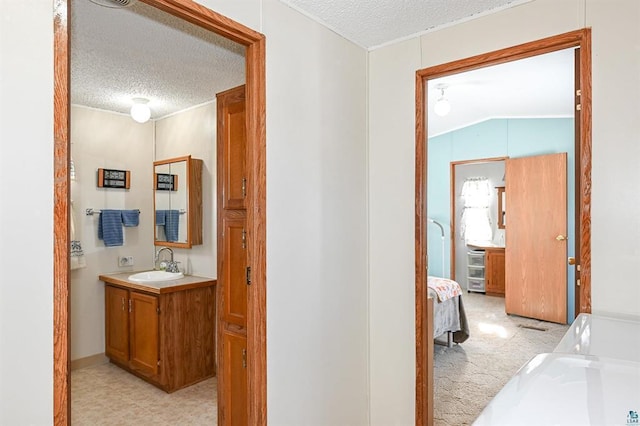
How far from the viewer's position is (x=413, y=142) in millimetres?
2303

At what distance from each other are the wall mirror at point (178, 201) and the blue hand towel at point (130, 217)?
0.61 ft

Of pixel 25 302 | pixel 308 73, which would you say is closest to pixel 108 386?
pixel 25 302

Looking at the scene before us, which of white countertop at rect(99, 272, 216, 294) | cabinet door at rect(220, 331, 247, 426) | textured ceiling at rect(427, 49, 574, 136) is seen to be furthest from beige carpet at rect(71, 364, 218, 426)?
textured ceiling at rect(427, 49, 574, 136)

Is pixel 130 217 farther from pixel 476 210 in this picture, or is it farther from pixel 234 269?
pixel 476 210

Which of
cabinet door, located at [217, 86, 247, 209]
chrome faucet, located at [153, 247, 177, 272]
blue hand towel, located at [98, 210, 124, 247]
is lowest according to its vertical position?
chrome faucet, located at [153, 247, 177, 272]

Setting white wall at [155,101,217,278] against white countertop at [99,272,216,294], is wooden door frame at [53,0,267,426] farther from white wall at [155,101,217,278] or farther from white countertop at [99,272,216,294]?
white wall at [155,101,217,278]

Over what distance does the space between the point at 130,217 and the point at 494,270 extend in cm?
539

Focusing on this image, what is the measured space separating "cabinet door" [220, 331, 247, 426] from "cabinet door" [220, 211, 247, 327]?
11 centimetres

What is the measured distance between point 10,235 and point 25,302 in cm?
19

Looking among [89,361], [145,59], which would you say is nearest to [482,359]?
[89,361]

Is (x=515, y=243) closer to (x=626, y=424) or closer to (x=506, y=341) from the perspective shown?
(x=506, y=341)

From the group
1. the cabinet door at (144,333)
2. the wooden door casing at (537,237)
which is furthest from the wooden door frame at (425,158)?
the wooden door casing at (537,237)

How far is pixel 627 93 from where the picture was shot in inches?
65.4

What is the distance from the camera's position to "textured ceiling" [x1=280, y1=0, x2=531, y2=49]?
1.96 meters
